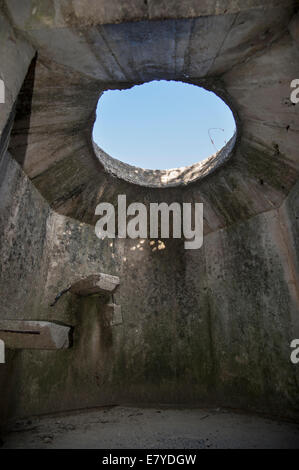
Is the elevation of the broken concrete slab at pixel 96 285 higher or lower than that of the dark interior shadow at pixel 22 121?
lower

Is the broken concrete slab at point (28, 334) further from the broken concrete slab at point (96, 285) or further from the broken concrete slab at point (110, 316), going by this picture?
the broken concrete slab at point (110, 316)

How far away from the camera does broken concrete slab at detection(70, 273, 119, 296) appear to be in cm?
449

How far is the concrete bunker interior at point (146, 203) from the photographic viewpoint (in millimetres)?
2609

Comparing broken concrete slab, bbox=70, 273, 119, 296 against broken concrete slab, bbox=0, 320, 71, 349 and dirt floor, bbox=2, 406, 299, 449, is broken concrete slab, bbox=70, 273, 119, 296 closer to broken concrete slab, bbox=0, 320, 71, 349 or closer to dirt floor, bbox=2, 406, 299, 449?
broken concrete slab, bbox=0, 320, 71, 349

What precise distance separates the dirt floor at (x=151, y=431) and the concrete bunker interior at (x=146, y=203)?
43 cm

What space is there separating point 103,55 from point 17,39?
867 millimetres

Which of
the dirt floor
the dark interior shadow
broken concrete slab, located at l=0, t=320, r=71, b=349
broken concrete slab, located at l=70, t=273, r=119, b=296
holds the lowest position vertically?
the dirt floor

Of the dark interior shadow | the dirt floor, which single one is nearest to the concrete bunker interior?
the dark interior shadow

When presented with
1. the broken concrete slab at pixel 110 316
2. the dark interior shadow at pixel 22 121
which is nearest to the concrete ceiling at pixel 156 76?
the dark interior shadow at pixel 22 121

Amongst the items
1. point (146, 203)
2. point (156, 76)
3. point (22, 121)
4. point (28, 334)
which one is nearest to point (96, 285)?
point (28, 334)

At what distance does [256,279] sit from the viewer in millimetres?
4762

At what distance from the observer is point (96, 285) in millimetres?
4523

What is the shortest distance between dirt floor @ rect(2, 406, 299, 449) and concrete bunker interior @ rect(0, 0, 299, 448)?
1.39 ft

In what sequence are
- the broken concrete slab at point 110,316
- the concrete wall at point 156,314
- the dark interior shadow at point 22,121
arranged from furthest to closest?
the broken concrete slab at point 110,316, the concrete wall at point 156,314, the dark interior shadow at point 22,121
